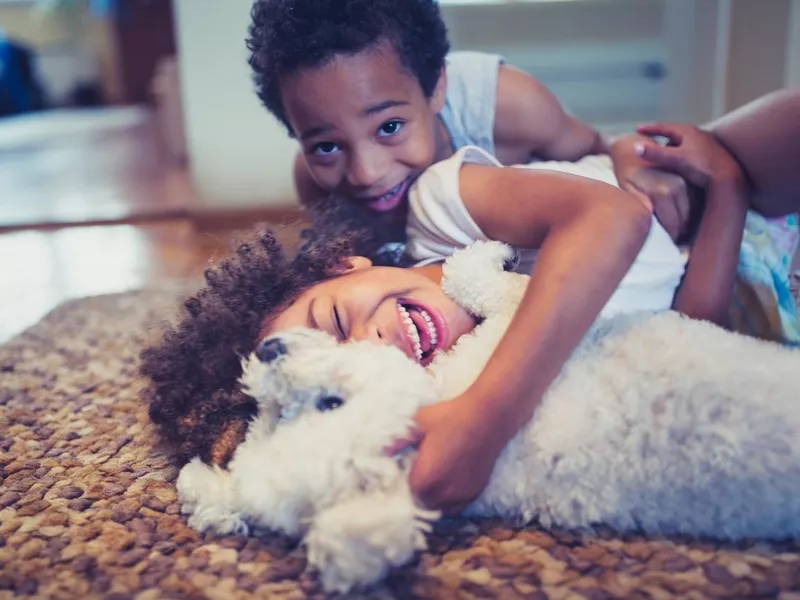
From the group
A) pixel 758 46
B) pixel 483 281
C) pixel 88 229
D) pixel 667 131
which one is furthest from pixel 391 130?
pixel 88 229

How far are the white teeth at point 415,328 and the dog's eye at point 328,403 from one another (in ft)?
0.44

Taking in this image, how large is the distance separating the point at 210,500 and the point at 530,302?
0.35 m

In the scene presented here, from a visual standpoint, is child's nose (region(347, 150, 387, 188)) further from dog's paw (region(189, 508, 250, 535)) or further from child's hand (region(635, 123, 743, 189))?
dog's paw (region(189, 508, 250, 535))

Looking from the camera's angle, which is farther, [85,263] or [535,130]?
[85,263]

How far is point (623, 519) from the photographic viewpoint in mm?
662

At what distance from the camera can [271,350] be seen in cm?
69

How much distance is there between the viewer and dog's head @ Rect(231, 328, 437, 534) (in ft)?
2.00

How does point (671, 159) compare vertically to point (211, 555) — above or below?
above

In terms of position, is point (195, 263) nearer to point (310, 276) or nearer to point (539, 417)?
point (310, 276)

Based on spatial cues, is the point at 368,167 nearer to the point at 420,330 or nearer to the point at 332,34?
the point at 332,34

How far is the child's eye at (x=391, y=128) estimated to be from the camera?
101 cm

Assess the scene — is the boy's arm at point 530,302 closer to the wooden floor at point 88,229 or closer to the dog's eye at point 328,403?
the dog's eye at point 328,403

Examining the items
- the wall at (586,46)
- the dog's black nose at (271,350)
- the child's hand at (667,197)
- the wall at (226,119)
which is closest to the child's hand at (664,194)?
the child's hand at (667,197)

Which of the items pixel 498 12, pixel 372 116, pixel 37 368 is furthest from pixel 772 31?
pixel 37 368
